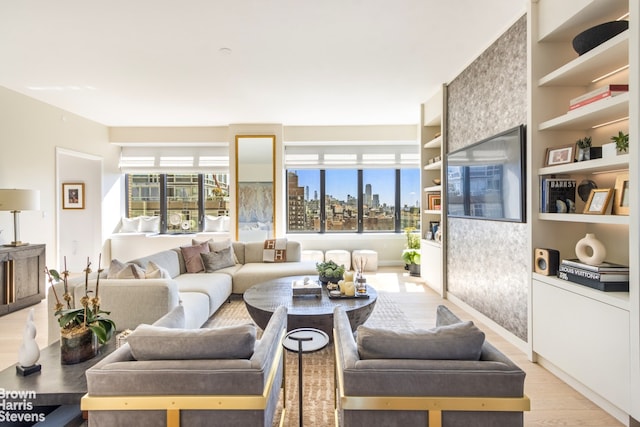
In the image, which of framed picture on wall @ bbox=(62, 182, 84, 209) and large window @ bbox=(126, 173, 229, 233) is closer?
framed picture on wall @ bbox=(62, 182, 84, 209)

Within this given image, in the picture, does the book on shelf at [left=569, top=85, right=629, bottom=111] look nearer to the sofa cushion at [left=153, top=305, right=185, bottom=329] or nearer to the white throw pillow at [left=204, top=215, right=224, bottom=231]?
the sofa cushion at [left=153, top=305, right=185, bottom=329]

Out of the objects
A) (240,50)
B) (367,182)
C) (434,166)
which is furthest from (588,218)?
(367,182)

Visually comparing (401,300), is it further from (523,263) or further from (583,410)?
(583,410)

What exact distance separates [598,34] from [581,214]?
1201 mm

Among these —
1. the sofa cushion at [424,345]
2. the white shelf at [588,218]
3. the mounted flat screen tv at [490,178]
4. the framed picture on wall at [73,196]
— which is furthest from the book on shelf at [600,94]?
the framed picture on wall at [73,196]

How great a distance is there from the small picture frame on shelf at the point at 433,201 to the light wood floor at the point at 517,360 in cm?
125

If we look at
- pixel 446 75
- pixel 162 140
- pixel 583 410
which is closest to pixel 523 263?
pixel 583 410

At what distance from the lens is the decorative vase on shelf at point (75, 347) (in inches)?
65.3

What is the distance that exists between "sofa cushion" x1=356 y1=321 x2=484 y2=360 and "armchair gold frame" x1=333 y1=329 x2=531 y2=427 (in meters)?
0.15

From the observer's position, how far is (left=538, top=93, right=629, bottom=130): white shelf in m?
1.95

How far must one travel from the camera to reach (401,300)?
14.2 feet

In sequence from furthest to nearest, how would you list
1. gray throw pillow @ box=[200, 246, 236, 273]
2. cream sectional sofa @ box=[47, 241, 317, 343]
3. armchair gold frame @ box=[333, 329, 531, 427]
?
gray throw pillow @ box=[200, 246, 236, 273] → cream sectional sofa @ box=[47, 241, 317, 343] → armchair gold frame @ box=[333, 329, 531, 427]

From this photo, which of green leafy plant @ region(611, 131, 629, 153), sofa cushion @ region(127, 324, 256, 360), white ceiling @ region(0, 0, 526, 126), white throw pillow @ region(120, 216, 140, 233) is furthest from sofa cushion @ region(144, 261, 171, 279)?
white throw pillow @ region(120, 216, 140, 233)

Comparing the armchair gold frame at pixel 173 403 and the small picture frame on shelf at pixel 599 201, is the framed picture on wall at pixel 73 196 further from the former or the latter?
the small picture frame on shelf at pixel 599 201
